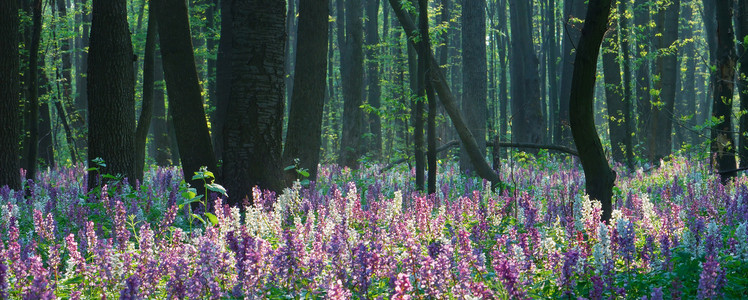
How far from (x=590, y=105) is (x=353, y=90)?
14095 millimetres

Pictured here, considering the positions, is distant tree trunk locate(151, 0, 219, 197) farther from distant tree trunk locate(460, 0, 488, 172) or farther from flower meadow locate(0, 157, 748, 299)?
distant tree trunk locate(460, 0, 488, 172)

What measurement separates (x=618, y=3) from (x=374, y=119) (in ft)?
46.4

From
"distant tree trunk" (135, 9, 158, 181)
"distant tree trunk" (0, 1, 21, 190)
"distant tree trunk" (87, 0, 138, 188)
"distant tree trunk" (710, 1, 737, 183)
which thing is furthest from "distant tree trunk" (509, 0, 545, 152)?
"distant tree trunk" (0, 1, 21, 190)

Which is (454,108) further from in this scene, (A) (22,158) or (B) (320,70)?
(A) (22,158)

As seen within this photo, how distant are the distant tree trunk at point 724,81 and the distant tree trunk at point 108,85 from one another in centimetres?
984

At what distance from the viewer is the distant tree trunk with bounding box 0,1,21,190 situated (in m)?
10.7

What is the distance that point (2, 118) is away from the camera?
425 inches

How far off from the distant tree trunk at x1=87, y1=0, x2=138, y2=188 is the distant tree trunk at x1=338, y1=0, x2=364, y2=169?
10266mm

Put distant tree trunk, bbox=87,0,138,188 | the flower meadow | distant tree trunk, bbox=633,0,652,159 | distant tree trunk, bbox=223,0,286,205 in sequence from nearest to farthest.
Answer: the flower meadow < distant tree trunk, bbox=223,0,286,205 < distant tree trunk, bbox=87,0,138,188 < distant tree trunk, bbox=633,0,652,159

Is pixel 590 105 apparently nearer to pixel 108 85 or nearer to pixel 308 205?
pixel 308 205

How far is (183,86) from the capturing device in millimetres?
9055

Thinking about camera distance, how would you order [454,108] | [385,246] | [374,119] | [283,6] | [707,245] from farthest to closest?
[374,119]
[454,108]
[283,6]
[385,246]
[707,245]

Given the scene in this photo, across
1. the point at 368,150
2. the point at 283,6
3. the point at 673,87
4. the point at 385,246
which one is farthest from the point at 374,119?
the point at 385,246

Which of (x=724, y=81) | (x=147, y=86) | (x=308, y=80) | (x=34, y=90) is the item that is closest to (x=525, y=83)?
(x=724, y=81)
